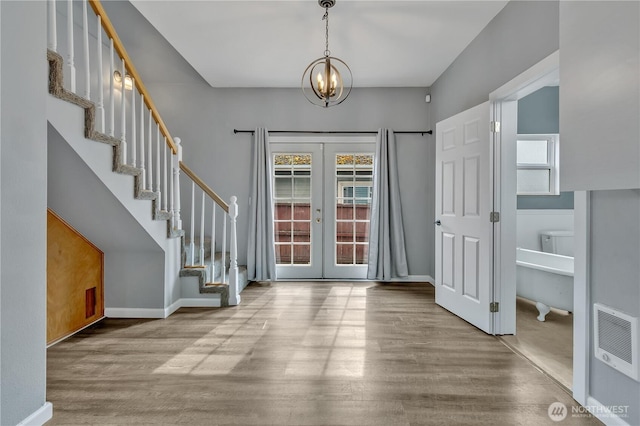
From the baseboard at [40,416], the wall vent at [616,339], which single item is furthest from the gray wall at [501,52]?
the baseboard at [40,416]

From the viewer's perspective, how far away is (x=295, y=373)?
7.07ft

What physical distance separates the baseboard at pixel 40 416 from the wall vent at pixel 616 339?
2818 mm

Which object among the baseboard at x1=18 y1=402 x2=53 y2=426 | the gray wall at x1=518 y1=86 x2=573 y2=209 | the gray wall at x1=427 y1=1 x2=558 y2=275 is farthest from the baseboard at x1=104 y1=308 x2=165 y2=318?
the gray wall at x1=518 y1=86 x2=573 y2=209

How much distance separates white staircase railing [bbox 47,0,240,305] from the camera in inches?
85.7

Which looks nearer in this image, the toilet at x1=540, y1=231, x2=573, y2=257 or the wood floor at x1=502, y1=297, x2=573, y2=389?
the wood floor at x1=502, y1=297, x2=573, y2=389

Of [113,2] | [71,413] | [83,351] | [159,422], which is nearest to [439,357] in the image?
[159,422]

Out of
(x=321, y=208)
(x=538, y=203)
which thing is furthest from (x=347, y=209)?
(x=538, y=203)

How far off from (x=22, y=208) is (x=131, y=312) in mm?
1954

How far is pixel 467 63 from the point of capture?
3.41 metres

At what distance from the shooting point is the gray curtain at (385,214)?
14.9ft

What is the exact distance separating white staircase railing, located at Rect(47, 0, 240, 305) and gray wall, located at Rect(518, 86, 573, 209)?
12.1ft

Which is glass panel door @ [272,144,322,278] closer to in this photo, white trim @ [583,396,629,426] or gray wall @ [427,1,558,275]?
gray wall @ [427,1,558,275]

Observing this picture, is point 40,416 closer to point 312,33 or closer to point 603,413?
point 603,413

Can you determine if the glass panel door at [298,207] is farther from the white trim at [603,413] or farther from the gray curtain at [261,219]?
the white trim at [603,413]
